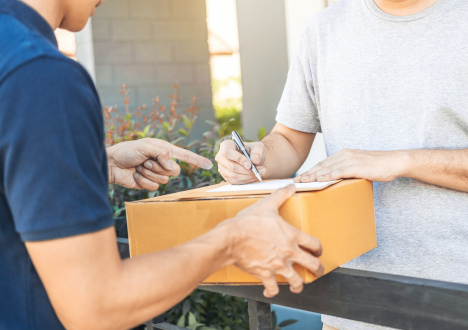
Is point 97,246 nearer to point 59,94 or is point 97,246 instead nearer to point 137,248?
point 59,94

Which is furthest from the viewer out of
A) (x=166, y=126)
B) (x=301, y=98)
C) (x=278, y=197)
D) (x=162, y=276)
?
(x=166, y=126)

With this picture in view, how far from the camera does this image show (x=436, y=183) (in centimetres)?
135

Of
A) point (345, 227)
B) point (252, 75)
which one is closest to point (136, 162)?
point (345, 227)

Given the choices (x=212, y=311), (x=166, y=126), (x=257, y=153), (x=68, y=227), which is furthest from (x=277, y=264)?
(x=166, y=126)

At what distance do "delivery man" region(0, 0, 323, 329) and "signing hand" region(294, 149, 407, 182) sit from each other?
30cm

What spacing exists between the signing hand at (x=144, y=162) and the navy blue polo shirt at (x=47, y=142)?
0.59 meters

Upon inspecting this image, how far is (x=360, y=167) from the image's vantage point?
48.5 inches

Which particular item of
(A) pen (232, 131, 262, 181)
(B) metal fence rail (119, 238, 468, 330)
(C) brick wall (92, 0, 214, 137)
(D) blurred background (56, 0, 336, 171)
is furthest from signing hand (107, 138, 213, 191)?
(C) brick wall (92, 0, 214, 137)

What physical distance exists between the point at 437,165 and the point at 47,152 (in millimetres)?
943

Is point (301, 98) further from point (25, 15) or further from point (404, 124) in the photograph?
point (25, 15)

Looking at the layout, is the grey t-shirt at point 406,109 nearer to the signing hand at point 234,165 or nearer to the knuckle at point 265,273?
the signing hand at point 234,165

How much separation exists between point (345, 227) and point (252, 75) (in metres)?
2.36

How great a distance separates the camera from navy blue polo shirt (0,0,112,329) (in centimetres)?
72

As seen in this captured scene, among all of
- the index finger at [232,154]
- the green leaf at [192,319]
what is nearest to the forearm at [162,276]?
the index finger at [232,154]
